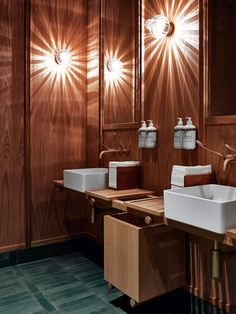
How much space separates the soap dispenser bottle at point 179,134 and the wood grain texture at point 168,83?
74mm

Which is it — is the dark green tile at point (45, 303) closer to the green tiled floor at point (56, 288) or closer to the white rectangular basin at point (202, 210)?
the green tiled floor at point (56, 288)

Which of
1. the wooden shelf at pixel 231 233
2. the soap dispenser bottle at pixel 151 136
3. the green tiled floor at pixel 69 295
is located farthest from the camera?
the soap dispenser bottle at pixel 151 136

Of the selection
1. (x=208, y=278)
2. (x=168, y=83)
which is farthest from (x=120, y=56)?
(x=208, y=278)

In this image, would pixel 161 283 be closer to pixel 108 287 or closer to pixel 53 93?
pixel 108 287

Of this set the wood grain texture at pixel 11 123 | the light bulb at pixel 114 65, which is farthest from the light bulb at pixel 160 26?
the wood grain texture at pixel 11 123

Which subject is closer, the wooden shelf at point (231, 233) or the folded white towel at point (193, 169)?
the wooden shelf at point (231, 233)

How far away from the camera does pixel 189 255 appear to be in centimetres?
200

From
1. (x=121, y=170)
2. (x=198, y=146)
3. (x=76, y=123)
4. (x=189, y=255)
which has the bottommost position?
(x=189, y=255)

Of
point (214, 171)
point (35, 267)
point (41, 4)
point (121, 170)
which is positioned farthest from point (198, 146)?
point (41, 4)

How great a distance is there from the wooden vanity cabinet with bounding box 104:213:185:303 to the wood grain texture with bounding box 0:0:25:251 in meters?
1.03

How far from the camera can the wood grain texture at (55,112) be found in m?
2.77

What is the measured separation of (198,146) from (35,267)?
1.71m

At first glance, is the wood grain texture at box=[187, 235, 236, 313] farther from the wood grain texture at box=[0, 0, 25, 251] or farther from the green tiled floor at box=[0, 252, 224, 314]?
the wood grain texture at box=[0, 0, 25, 251]

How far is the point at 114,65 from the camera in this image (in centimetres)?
270
